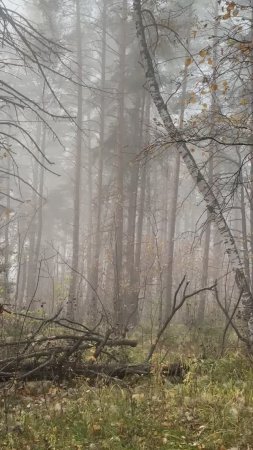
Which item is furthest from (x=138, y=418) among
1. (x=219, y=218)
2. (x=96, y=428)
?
(x=219, y=218)

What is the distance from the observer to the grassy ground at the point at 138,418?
155 inches

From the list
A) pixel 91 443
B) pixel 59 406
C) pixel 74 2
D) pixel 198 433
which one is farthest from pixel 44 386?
pixel 74 2

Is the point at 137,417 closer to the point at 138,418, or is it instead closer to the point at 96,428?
the point at 138,418

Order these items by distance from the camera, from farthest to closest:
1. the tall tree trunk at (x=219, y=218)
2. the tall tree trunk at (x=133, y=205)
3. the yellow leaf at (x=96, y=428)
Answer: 1. the tall tree trunk at (x=133, y=205)
2. the tall tree trunk at (x=219, y=218)
3. the yellow leaf at (x=96, y=428)

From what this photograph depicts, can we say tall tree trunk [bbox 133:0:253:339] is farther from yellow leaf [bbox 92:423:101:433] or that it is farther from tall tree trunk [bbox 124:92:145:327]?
tall tree trunk [bbox 124:92:145:327]

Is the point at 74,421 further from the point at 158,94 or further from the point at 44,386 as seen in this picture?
the point at 158,94

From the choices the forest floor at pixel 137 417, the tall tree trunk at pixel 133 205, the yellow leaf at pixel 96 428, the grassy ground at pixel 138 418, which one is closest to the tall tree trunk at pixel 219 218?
the forest floor at pixel 137 417

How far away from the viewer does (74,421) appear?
4.45 metres

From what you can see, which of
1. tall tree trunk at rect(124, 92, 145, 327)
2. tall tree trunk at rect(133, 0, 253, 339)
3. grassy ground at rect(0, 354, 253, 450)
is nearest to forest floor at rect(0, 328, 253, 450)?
grassy ground at rect(0, 354, 253, 450)

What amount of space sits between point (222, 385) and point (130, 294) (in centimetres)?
1032

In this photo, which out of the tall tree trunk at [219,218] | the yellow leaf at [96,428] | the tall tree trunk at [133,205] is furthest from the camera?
the tall tree trunk at [133,205]

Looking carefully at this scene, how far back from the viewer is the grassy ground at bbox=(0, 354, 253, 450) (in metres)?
3.94

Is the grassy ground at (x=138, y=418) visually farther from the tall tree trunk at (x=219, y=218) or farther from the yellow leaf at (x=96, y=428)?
the tall tree trunk at (x=219, y=218)

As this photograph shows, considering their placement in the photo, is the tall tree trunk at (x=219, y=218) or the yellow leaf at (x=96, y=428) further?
the tall tree trunk at (x=219, y=218)
